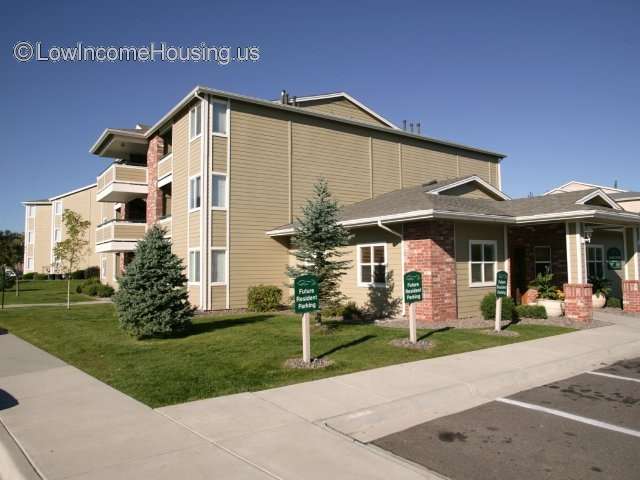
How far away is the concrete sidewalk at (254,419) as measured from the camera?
14.9ft

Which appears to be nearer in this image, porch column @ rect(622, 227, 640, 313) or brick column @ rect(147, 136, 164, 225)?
porch column @ rect(622, 227, 640, 313)

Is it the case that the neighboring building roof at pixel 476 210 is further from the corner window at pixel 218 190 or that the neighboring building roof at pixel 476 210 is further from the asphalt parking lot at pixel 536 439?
the asphalt parking lot at pixel 536 439

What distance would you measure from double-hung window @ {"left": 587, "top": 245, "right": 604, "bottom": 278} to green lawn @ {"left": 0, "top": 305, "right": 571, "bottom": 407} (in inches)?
279

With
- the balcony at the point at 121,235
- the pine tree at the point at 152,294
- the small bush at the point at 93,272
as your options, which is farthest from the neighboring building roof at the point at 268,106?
the small bush at the point at 93,272

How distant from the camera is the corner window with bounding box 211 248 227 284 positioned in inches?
720

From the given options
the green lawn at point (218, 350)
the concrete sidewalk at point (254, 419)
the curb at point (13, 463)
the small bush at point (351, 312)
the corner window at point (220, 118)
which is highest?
the corner window at point (220, 118)

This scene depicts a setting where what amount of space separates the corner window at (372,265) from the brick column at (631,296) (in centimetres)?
914

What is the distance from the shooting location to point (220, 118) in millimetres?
18891

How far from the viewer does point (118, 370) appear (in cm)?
→ 862

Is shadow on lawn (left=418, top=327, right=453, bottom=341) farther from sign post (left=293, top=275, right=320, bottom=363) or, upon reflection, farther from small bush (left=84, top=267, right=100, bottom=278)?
small bush (left=84, top=267, right=100, bottom=278)

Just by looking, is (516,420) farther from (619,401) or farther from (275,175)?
(275,175)

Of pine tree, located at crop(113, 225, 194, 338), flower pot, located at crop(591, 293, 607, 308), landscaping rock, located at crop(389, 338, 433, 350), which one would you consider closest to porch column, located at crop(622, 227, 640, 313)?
flower pot, located at crop(591, 293, 607, 308)

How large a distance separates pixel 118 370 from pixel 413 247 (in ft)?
30.2

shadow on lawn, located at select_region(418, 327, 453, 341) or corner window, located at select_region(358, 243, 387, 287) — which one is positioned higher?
corner window, located at select_region(358, 243, 387, 287)
